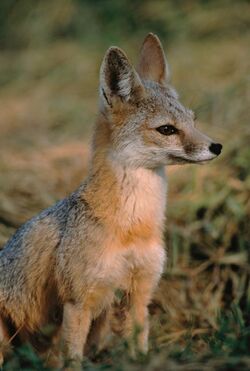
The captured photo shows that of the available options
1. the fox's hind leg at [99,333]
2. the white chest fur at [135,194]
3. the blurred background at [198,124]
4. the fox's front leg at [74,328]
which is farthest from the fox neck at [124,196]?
the blurred background at [198,124]

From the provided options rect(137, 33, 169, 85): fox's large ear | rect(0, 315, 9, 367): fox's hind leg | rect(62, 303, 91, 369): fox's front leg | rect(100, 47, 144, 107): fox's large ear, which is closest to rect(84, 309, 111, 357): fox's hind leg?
rect(62, 303, 91, 369): fox's front leg

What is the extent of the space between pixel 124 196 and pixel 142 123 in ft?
1.63

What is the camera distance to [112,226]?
15.6 ft

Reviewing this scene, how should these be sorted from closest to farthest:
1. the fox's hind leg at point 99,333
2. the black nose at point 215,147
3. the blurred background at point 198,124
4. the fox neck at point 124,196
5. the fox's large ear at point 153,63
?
1. the black nose at point 215,147
2. the fox neck at point 124,196
3. the fox's hind leg at point 99,333
4. the fox's large ear at point 153,63
5. the blurred background at point 198,124

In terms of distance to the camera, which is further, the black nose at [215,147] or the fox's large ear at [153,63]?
the fox's large ear at [153,63]

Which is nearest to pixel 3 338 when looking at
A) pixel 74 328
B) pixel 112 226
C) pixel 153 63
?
pixel 74 328

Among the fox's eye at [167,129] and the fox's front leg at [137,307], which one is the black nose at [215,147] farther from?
the fox's front leg at [137,307]

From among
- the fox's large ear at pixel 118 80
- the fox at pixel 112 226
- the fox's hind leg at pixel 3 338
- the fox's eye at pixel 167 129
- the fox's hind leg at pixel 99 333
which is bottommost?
the fox's hind leg at pixel 99 333

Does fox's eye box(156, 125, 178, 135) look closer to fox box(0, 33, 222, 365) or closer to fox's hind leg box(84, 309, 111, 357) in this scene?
fox box(0, 33, 222, 365)

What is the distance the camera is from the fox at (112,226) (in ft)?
15.4

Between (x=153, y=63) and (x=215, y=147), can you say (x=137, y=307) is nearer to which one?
(x=215, y=147)

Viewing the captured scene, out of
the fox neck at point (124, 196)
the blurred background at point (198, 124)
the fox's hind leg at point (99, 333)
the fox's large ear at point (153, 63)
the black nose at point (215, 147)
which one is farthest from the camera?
the blurred background at point (198, 124)

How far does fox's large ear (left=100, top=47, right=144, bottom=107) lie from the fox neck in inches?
9.6

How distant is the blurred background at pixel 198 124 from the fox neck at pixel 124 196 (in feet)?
2.66
